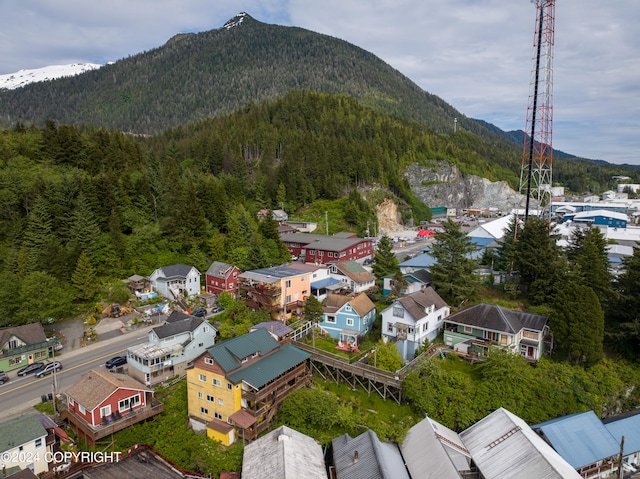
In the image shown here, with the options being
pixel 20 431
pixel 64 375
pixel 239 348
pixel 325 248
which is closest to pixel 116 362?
pixel 64 375

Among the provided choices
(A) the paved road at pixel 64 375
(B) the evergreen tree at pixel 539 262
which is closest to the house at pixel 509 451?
(B) the evergreen tree at pixel 539 262

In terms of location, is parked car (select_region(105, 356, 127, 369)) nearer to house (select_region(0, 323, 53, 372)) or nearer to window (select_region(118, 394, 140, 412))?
house (select_region(0, 323, 53, 372))

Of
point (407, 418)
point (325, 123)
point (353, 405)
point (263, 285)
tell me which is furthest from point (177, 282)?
point (325, 123)

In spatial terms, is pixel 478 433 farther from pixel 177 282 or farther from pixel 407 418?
pixel 177 282

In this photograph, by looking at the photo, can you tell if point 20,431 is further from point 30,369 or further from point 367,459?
point 367,459

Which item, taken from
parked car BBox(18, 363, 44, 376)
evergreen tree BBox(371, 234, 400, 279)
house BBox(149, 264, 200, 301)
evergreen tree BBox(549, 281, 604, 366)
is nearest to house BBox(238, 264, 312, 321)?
house BBox(149, 264, 200, 301)

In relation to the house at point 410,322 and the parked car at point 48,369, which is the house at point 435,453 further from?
the parked car at point 48,369
